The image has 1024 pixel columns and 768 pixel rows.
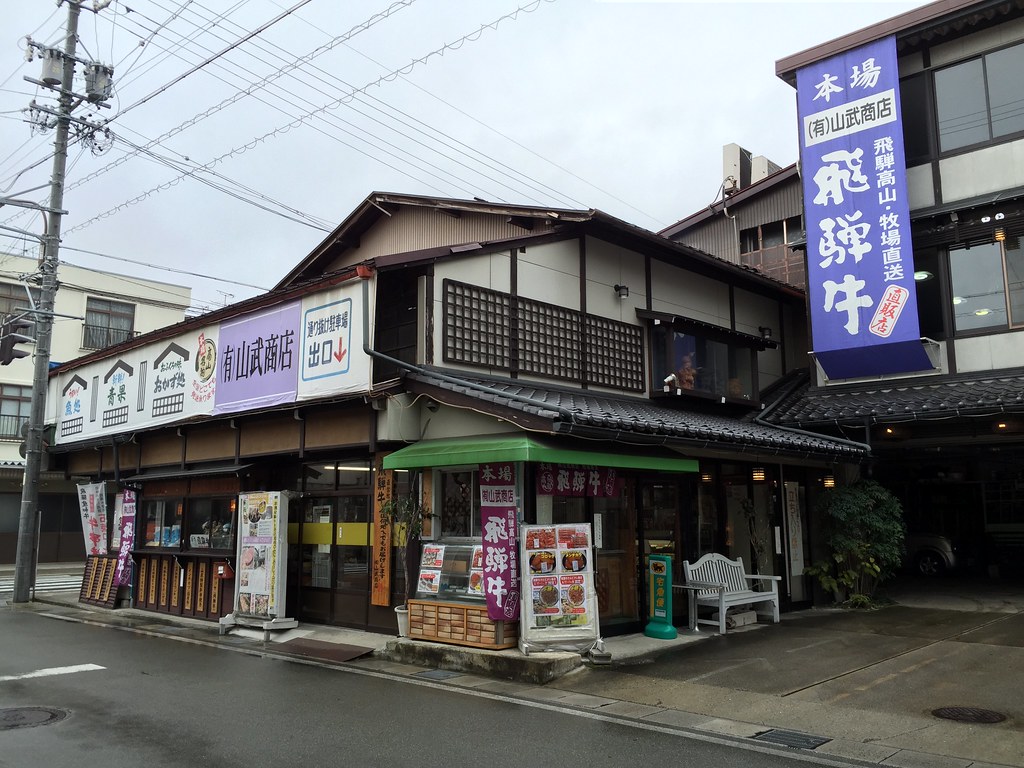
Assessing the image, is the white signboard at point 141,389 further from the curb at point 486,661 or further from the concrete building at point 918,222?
the concrete building at point 918,222

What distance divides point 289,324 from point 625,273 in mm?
5840

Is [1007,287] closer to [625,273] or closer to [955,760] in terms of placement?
[625,273]

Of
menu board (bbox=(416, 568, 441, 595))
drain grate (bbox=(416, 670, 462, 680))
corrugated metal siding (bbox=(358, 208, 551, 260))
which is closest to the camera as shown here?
drain grate (bbox=(416, 670, 462, 680))

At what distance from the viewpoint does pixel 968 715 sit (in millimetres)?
6938

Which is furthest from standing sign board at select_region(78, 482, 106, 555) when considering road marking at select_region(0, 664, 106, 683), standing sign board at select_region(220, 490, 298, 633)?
road marking at select_region(0, 664, 106, 683)

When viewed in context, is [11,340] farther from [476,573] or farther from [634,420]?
[634,420]

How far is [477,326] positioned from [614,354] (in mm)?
2961

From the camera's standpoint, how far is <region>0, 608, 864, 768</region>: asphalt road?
19.9 ft

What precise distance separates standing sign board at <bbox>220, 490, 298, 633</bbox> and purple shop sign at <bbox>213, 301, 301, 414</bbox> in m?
1.64

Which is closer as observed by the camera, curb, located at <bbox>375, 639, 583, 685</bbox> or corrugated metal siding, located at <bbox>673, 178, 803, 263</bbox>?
curb, located at <bbox>375, 639, 583, 685</bbox>

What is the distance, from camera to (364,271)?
10.8 metres

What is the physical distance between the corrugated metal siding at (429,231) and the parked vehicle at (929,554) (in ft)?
42.9

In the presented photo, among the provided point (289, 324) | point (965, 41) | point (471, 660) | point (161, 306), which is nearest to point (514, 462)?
point (471, 660)

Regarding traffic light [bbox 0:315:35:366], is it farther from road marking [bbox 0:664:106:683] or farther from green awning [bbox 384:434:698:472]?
green awning [bbox 384:434:698:472]
